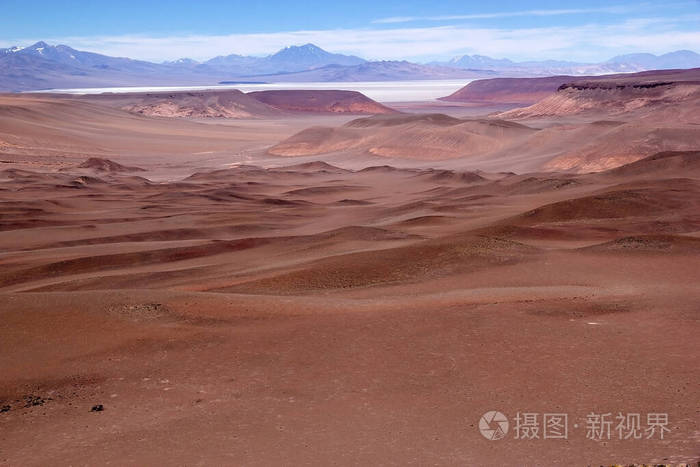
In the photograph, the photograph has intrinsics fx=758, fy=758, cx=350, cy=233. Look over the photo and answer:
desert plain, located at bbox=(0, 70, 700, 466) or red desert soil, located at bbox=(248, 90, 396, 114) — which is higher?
red desert soil, located at bbox=(248, 90, 396, 114)

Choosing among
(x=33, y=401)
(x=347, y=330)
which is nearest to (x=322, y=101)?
(x=347, y=330)

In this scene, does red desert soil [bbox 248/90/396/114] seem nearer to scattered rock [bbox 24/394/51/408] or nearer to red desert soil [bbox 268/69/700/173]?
red desert soil [bbox 268/69/700/173]

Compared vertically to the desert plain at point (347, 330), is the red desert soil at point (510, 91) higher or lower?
higher

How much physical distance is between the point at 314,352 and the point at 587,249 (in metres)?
9.18

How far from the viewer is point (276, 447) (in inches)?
252

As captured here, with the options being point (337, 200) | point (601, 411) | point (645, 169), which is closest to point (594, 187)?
point (645, 169)

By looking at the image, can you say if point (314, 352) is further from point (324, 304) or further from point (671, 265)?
point (671, 265)

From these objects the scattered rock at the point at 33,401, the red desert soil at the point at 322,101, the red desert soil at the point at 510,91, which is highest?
the red desert soil at the point at 510,91

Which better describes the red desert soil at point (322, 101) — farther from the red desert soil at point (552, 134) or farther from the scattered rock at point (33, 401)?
the scattered rock at point (33, 401)

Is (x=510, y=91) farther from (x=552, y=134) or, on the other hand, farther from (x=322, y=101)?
(x=552, y=134)

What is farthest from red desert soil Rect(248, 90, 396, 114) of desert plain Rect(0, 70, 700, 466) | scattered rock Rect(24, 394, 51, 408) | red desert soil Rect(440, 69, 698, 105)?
scattered rock Rect(24, 394, 51, 408)

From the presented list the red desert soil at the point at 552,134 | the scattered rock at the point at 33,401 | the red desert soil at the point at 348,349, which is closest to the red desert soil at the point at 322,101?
the red desert soil at the point at 552,134

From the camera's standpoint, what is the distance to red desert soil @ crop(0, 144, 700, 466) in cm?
653

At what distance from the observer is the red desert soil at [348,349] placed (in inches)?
257
